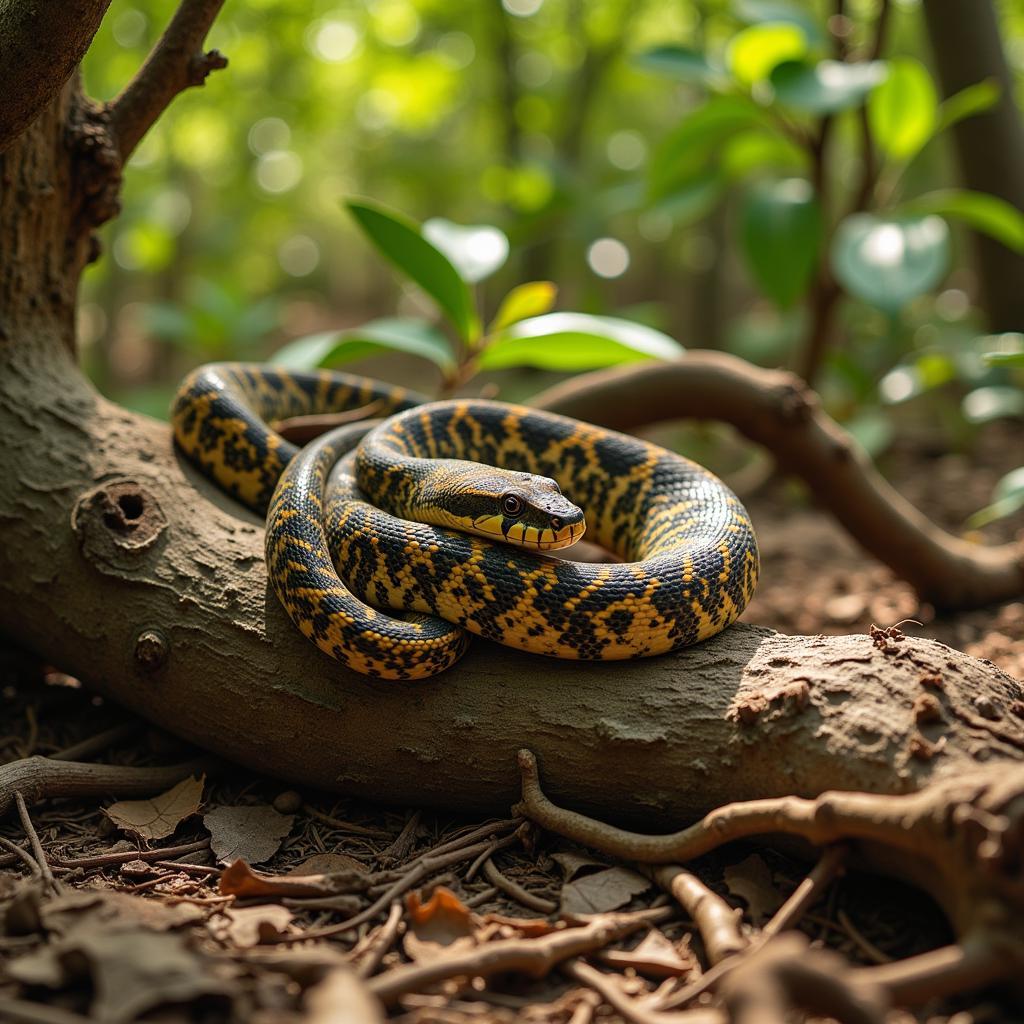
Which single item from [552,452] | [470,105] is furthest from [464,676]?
[470,105]

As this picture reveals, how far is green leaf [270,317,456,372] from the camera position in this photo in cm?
629

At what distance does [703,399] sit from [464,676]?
9.95 ft

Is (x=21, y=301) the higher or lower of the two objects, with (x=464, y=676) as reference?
higher

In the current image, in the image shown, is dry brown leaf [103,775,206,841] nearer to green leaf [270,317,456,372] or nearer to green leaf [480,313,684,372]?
green leaf [270,317,456,372]

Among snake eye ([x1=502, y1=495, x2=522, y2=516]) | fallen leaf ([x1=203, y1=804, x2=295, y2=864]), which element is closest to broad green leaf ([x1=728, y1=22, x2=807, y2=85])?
snake eye ([x1=502, y1=495, x2=522, y2=516])

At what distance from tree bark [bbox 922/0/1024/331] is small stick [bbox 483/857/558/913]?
8516 mm

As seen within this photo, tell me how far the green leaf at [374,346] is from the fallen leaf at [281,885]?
366 cm

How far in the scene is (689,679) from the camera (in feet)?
11.8

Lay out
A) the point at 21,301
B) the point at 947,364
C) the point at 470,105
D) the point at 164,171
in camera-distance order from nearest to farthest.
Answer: the point at 21,301, the point at 947,364, the point at 164,171, the point at 470,105

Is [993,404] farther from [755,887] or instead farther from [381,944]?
[381,944]

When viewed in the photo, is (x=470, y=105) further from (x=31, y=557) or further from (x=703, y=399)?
(x=31, y=557)

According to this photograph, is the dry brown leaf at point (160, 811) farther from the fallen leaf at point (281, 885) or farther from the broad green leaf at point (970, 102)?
the broad green leaf at point (970, 102)

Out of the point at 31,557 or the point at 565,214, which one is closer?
the point at 31,557

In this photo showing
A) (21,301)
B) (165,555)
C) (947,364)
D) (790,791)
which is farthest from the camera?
(947,364)
